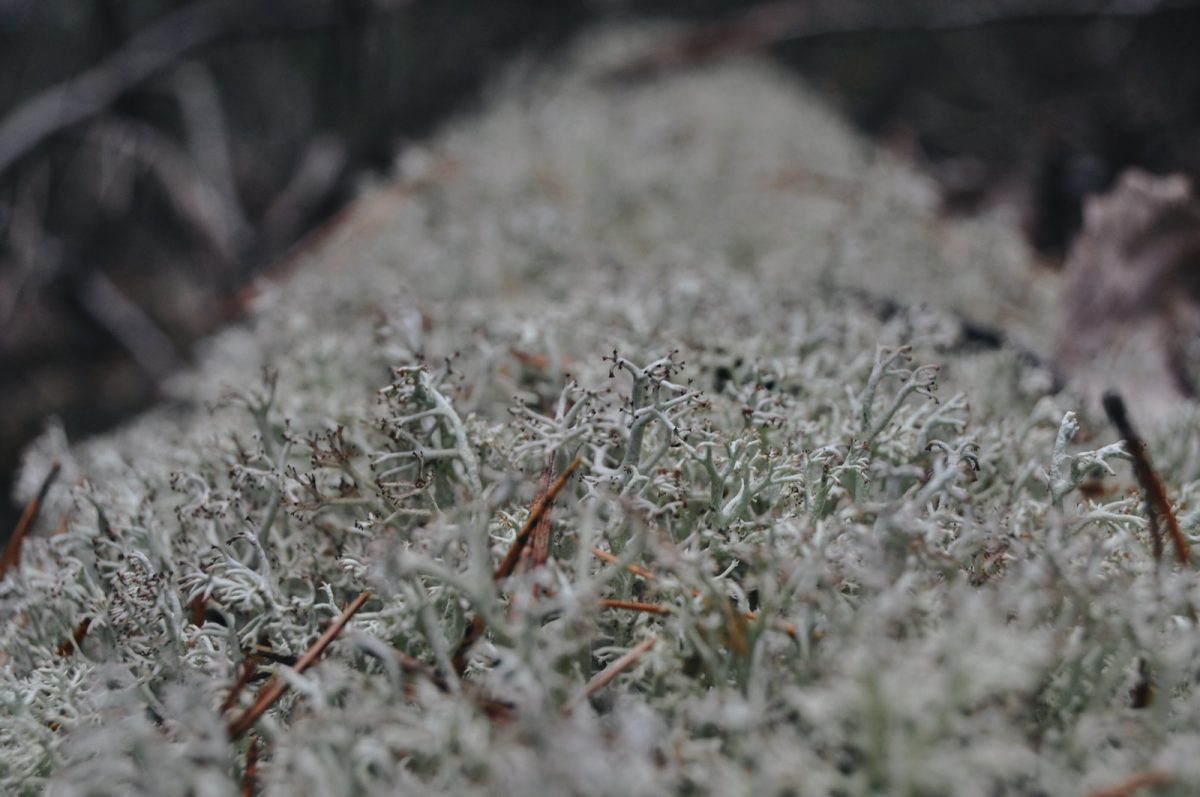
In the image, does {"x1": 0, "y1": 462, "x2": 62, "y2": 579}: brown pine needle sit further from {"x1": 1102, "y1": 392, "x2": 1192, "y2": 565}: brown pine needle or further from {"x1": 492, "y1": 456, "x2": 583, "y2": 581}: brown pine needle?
{"x1": 1102, "y1": 392, "x2": 1192, "y2": 565}: brown pine needle

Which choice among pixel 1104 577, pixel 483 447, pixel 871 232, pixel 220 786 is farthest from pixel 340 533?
pixel 871 232

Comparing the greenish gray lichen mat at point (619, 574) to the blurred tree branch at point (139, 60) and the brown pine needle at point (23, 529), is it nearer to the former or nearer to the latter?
the brown pine needle at point (23, 529)

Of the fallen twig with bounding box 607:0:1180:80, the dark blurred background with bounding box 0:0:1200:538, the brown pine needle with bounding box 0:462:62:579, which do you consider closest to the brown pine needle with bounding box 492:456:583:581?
the brown pine needle with bounding box 0:462:62:579

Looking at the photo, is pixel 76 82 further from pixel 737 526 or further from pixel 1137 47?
pixel 1137 47

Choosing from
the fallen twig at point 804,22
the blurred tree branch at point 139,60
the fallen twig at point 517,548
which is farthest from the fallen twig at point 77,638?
the fallen twig at point 804,22

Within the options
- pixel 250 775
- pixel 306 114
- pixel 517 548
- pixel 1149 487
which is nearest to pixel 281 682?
pixel 250 775

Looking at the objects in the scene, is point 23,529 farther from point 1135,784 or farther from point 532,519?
point 1135,784

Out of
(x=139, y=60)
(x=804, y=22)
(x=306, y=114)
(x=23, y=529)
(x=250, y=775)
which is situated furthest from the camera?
(x=306, y=114)
